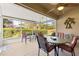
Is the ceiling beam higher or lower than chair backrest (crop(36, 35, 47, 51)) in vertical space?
higher

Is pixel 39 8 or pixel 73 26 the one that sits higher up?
pixel 39 8

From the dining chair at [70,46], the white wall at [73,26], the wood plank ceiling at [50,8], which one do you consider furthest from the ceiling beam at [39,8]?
the dining chair at [70,46]

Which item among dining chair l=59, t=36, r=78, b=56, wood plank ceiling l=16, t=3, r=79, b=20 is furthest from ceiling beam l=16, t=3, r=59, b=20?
dining chair l=59, t=36, r=78, b=56

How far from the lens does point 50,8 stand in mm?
2166

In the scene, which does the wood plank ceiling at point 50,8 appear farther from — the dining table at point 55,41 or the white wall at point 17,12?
the dining table at point 55,41

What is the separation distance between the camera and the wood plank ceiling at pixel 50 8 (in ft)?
6.91

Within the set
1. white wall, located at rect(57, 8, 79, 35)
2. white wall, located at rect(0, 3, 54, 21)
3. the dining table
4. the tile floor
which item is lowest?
the tile floor

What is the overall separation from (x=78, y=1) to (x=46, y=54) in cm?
116

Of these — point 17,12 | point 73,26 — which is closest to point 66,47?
point 73,26

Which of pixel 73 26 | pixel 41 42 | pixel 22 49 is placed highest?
pixel 73 26

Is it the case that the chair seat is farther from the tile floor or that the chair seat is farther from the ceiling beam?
the ceiling beam

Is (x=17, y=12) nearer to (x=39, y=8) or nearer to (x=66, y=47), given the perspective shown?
(x=39, y=8)

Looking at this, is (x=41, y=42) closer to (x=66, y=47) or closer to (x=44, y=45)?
(x=44, y=45)

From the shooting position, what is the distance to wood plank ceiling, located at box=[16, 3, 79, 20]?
2105 millimetres
